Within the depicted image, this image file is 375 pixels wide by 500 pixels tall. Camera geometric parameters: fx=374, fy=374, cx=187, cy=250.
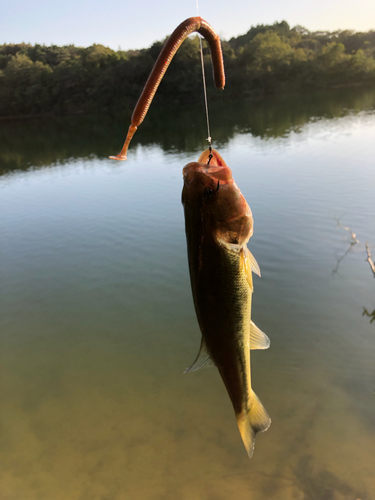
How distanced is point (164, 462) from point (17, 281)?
25.8 feet

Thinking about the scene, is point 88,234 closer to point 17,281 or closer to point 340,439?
point 17,281

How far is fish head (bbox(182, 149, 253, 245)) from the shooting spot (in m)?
1.45

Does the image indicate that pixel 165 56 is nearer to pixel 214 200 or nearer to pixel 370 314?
pixel 214 200

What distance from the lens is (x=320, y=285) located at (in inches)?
374

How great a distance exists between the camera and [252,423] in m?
1.71

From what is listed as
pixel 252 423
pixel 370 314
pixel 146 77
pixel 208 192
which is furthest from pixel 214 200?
pixel 146 77

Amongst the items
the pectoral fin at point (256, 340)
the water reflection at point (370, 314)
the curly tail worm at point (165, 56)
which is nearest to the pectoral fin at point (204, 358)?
the pectoral fin at point (256, 340)

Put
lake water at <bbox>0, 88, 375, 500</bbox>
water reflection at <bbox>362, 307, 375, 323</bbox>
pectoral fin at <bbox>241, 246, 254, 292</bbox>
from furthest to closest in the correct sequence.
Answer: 1. water reflection at <bbox>362, 307, 375, 323</bbox>
2. lake water at <bbox>0, 88, 375, 500</bbox>
3. pectoral fin at <bbox>241, 246, 254, 292</bbox>

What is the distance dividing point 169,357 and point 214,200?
6958 mm

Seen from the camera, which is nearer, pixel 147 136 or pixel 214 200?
pixel 214 200

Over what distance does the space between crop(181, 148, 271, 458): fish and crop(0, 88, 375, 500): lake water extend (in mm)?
537

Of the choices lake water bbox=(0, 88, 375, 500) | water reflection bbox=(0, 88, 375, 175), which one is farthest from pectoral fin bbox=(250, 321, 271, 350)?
water reflection bbox=(0, 88, 375, 175)

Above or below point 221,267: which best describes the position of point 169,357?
below

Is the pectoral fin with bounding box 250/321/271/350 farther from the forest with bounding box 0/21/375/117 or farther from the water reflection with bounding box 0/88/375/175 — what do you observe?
the forest with bounding box 0/21/375/117
